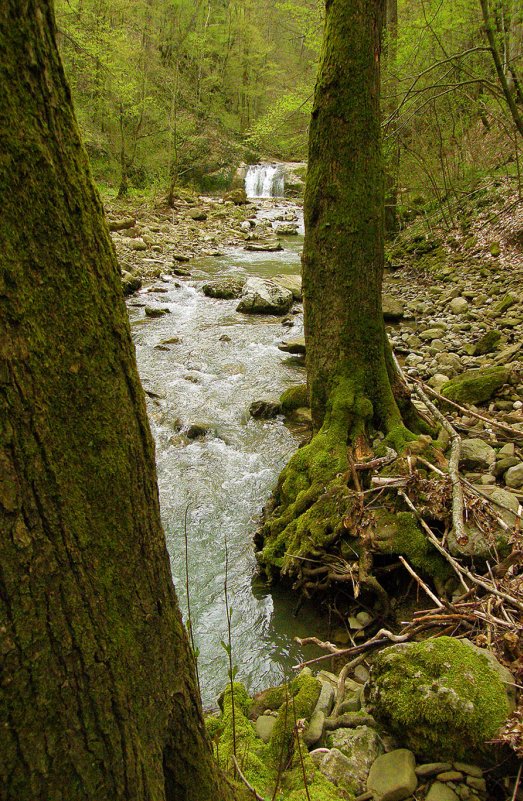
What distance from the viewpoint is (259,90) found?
3331 centimetres

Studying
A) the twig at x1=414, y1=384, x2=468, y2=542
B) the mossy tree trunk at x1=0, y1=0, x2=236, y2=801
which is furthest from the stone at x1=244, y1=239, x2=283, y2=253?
the mossy tree trunk at x1=0, y1=0, x2=236, y2=801

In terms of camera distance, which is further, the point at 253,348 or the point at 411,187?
the point at 411,187

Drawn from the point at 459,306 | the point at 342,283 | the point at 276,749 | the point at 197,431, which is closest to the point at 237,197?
the point at 459,306

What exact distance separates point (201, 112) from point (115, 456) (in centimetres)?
3332

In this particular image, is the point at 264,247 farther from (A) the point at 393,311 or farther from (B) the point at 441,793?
(B) the point at 441,793

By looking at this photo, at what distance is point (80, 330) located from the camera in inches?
39.8

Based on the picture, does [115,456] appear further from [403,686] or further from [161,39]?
[161,39]

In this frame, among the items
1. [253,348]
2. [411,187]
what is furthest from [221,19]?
[253,348]

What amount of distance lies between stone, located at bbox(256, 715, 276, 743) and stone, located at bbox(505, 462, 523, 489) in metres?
2.08

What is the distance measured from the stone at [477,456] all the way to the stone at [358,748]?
2.00 m

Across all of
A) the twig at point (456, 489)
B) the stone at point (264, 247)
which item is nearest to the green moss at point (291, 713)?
the twig at point (456, 489)

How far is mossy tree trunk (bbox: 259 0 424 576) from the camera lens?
12.2ft

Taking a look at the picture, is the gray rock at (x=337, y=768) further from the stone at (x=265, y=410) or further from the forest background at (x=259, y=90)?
the forest background at (x=259, y=90)

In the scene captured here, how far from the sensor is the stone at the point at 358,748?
1.98 metres
